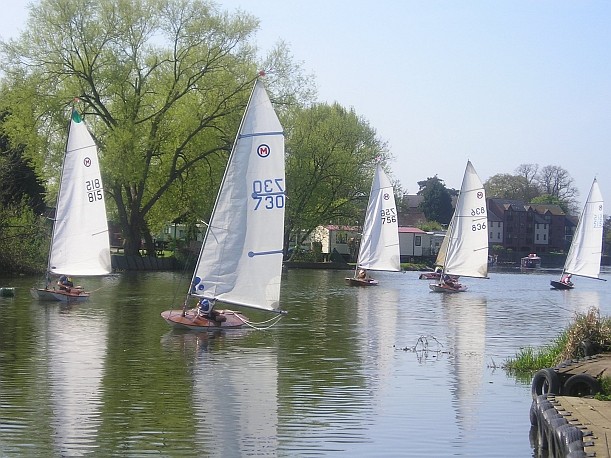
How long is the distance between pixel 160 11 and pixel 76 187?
79.5 feet

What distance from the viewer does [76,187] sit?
3944cm

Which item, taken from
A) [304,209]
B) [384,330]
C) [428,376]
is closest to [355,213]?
[304,209]

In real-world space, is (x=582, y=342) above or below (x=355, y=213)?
below

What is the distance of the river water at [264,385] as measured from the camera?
14.5m

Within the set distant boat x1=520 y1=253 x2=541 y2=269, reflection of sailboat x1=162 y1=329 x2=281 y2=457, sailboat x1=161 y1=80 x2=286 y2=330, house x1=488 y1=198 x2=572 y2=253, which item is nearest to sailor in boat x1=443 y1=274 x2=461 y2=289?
sailboat x1=161 y1=80 x2=286 y2=330

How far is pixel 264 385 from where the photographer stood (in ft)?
64.1

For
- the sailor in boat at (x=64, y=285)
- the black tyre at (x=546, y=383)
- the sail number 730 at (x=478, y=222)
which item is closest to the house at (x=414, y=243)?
the sail number 730 at (x=478, y=222)

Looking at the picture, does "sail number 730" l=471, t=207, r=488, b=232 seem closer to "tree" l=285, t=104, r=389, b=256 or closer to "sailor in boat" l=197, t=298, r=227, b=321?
"tree" l=285, t=104, r=389, b=256

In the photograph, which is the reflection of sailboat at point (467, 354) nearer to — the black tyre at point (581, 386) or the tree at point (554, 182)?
the black tyre at point (581, 386)

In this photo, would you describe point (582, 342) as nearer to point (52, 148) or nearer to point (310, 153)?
point (52, 148)

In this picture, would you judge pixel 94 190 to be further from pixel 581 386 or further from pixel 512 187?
pixel 512 187

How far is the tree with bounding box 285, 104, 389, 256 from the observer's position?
264ft

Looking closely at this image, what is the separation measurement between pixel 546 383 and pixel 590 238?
1946 inches

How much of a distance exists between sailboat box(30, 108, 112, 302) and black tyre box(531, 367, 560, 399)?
2550 cm
